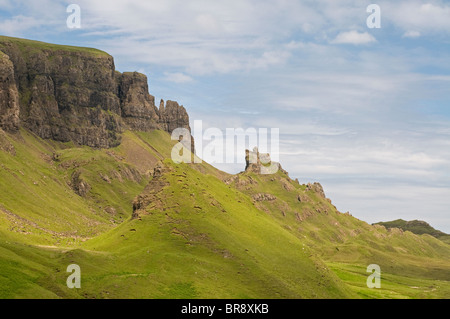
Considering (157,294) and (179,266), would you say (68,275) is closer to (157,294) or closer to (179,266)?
(157,294)

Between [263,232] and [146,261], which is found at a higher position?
[263,232]

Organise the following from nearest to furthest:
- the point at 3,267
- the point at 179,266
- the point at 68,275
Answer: the point at 3,267
the point at 68,275
the point at 179,266

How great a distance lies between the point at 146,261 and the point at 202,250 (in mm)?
17932

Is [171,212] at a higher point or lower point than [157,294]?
higher

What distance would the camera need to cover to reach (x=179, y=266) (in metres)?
140

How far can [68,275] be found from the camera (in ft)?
404
